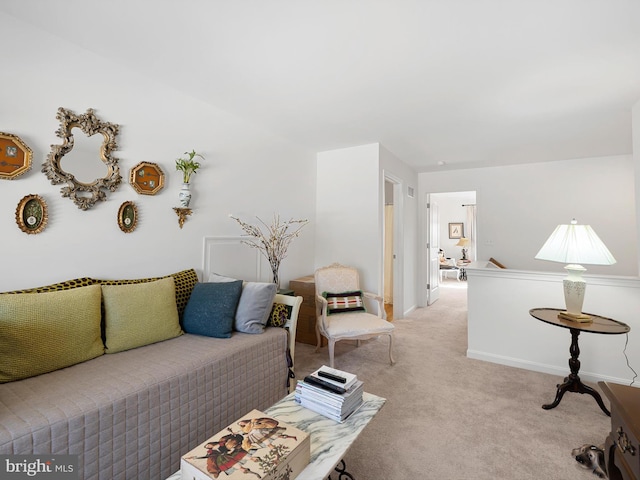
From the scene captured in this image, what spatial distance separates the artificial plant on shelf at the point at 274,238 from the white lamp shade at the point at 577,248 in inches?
94.3

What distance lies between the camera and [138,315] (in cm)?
183

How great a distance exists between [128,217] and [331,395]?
1.88 meters

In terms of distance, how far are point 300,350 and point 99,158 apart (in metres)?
2.53

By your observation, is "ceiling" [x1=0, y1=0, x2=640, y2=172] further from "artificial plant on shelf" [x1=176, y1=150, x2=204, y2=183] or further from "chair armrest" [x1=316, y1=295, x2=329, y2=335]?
"chair armrest" [x1=316, y1=295, x2=329, y2=335]

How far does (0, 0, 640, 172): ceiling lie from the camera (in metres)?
1.59

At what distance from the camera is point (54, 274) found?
1793 mm

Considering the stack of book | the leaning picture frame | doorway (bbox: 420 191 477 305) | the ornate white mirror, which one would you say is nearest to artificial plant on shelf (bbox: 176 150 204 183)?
the ornate white mirror

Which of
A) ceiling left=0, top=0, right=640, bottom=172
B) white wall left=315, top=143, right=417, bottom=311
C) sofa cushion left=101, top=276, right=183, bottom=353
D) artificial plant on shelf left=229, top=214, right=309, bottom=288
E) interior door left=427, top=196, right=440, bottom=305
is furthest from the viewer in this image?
interior door left=427, top=196, right=440, bottom=305

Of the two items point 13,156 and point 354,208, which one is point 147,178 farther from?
point 354,208

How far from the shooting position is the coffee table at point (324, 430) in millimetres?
1047

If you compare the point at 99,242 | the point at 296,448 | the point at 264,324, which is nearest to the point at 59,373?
the point at 99,242

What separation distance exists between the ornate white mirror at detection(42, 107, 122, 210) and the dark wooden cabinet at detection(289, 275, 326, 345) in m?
2.07

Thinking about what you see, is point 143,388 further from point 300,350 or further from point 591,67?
point 591,67

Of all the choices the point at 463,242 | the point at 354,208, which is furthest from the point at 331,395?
the point at 463,242
